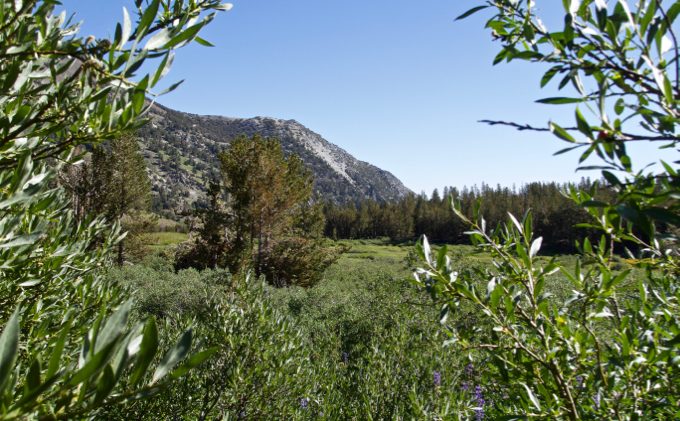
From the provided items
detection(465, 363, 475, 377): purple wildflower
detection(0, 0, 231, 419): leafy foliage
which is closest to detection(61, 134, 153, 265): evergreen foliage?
detection(465, 363, 475, 377): purple wildflower

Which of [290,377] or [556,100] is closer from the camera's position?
[556,100]

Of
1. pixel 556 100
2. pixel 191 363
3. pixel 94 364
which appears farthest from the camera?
pixel 556 100

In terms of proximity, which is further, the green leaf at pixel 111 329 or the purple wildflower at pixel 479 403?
the purple wildflower at pixel 479 403

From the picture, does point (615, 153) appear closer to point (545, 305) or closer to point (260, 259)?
point (545, 305)

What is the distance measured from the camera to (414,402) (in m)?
4.43

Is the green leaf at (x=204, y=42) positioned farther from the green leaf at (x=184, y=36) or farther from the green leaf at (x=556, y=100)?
the green leaf at (x=556, y=100)

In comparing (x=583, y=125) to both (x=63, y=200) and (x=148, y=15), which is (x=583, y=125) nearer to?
(x=148, y=15)

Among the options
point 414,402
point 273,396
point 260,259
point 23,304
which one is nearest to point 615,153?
point 23,304

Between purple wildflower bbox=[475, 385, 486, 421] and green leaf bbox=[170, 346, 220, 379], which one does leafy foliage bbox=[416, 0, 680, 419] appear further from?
purple wildflower bbox=[475, 385, 486, 421]

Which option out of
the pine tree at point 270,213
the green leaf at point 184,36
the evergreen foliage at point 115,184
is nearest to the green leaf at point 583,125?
the green leaf at point 184,36

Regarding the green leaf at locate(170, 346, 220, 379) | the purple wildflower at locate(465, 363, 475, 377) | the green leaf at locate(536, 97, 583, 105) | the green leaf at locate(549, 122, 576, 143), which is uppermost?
the green leaf at locate(536, 97, 583, 105)

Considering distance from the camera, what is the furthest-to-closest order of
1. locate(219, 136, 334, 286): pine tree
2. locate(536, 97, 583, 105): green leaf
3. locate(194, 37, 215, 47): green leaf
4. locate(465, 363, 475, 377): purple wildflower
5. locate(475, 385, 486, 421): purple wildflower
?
locate(219, 136, 334, 286): pine tree, locate(465, 363, 475, 377): purple wildflower, locate(475, 385, 486, 421): purple wildflower, locate(194, 37, 215, 47): green leaf, locate(536, 97, 583, 105): green leaf

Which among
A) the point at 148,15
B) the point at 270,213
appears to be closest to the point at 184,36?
the point at 148,15

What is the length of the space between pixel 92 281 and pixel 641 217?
366 centimetres
